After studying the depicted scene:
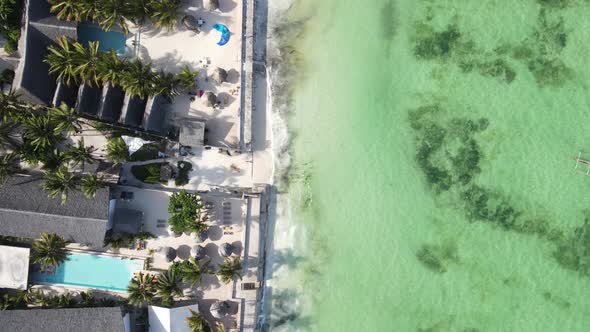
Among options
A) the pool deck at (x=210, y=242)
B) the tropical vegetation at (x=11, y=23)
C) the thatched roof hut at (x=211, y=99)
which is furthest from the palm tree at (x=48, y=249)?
the thatched roof hut at (x=211, y=99)

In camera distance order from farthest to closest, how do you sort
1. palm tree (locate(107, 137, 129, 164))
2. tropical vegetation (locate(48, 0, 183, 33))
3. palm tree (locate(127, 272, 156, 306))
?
palm tree (locate(127, 272, 156, 306))
palm tree (locate(107, 137, 129, 164))
tropical vegetation (locate(48, 0, 183, 33))

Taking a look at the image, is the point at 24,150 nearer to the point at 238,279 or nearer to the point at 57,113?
the point at 57,113

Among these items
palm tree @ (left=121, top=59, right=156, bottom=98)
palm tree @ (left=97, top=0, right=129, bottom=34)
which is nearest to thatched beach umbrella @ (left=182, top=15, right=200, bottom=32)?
palm tree @ (left=97, top=0, right=129, bottom=34)

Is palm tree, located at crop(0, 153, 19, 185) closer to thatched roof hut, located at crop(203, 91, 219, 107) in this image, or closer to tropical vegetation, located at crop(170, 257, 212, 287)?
tropical vegetation, located at crop(170, 257, 212, 287)

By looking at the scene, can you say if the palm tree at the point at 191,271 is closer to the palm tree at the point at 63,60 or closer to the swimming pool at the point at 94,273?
the swimming pool at the point at 94,273

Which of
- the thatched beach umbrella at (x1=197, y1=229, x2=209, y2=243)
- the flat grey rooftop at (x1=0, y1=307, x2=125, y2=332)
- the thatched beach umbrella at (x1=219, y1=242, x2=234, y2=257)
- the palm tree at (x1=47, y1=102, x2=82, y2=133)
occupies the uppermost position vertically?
the palm tree at (x1=47, y1=102, x2=82, y2=133)

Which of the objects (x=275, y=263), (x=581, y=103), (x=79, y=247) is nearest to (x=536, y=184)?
(x=581, y=103)

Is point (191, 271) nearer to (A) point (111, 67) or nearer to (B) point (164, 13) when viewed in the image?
(A) point (111, 67)
